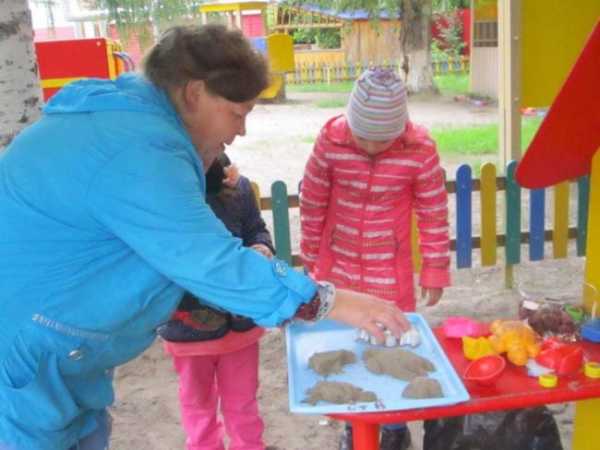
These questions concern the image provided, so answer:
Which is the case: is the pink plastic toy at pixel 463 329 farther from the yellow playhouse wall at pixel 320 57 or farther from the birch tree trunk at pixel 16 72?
the yellow playhouse wall at pixel 320 57

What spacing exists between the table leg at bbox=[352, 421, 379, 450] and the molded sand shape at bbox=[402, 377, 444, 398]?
119 mm

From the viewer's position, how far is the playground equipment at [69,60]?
5281mm

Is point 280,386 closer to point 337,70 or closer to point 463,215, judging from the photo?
point 463,215

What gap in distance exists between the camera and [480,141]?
987cm

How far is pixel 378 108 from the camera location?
2.32m

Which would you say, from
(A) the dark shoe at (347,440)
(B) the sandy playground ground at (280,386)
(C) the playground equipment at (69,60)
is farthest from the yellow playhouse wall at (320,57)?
(A) the dark shoe at (347,440)

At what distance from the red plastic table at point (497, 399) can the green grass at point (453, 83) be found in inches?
591

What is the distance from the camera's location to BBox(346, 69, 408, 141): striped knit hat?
91.7 inches

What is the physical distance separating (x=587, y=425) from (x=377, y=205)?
97 centimetres

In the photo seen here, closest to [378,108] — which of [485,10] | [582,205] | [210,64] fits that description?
[210,64]

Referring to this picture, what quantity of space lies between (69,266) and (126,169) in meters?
0.24

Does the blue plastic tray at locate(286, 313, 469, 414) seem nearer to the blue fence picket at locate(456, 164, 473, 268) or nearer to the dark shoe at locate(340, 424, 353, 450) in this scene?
the dark shoe at locate(340, 424, 353, 450)

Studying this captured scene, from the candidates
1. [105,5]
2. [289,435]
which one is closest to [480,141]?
[105,5]

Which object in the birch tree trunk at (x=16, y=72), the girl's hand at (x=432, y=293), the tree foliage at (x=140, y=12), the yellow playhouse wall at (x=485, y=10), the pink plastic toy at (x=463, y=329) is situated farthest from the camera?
the yellow playhouse wall at (x=485, y=10)
